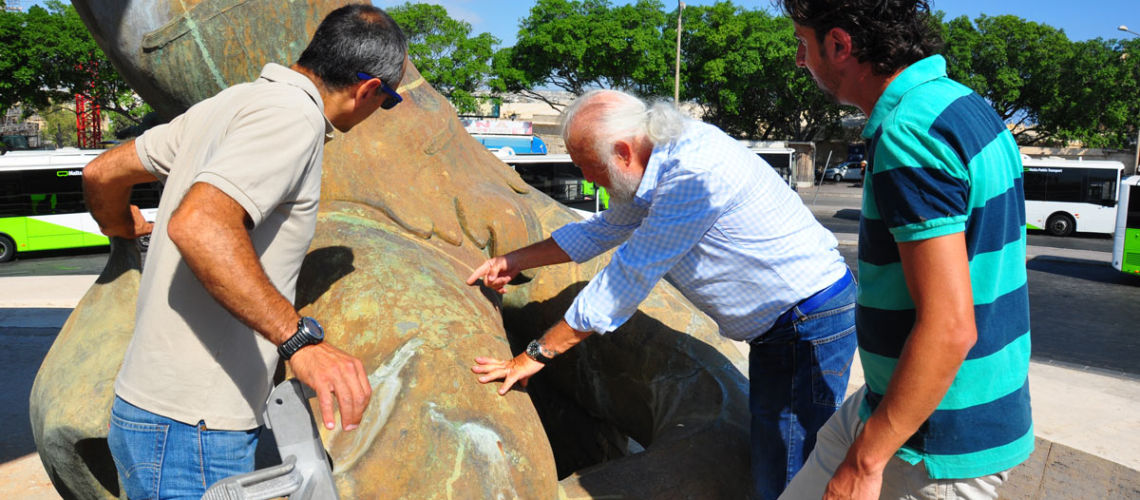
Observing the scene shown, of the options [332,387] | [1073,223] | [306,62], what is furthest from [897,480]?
[1073,223]

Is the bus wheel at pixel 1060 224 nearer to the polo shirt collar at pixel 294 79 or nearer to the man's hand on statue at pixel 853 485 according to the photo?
the man's hand on statue at pixel 853 485

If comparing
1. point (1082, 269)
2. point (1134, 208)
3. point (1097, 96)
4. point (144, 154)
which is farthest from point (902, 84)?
point (1097, 96)

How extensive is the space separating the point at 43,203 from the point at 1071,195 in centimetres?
1888

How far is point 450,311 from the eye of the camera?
2.30 m

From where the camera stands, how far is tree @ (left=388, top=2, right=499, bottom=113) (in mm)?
31531

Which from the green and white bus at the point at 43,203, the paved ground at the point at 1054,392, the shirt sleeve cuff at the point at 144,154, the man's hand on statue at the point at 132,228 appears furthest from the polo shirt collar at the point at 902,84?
the green and white bus at the point at 43,203

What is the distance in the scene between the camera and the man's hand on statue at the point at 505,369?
2.10m

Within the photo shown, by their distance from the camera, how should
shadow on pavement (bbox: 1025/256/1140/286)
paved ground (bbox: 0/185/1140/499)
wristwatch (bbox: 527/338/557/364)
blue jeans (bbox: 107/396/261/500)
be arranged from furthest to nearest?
1. shadow on pavement (bbox: 1025/256/1140/286)
2. paved ground (bbox: 0/185/1140/499)
3. wristwatch (bbox: 527/338/557/364)
4. blue jeans (bbox: 107/396/261/500)

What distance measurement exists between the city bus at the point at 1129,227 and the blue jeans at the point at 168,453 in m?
11.8

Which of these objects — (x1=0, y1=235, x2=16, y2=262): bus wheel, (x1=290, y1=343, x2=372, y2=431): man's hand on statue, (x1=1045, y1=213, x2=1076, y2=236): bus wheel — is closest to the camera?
(x1=290, y1=343, x2=372, y2=431): man's hand on statue

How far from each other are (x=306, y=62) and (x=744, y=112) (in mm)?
32031

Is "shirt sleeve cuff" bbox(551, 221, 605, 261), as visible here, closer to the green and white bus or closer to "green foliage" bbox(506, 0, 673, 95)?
the green and white bus

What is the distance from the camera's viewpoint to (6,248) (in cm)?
1255

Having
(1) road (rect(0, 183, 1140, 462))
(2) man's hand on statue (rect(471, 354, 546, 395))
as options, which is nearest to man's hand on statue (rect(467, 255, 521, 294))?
(2) man's hand on statue (rect(471, 354, 546, 395))
